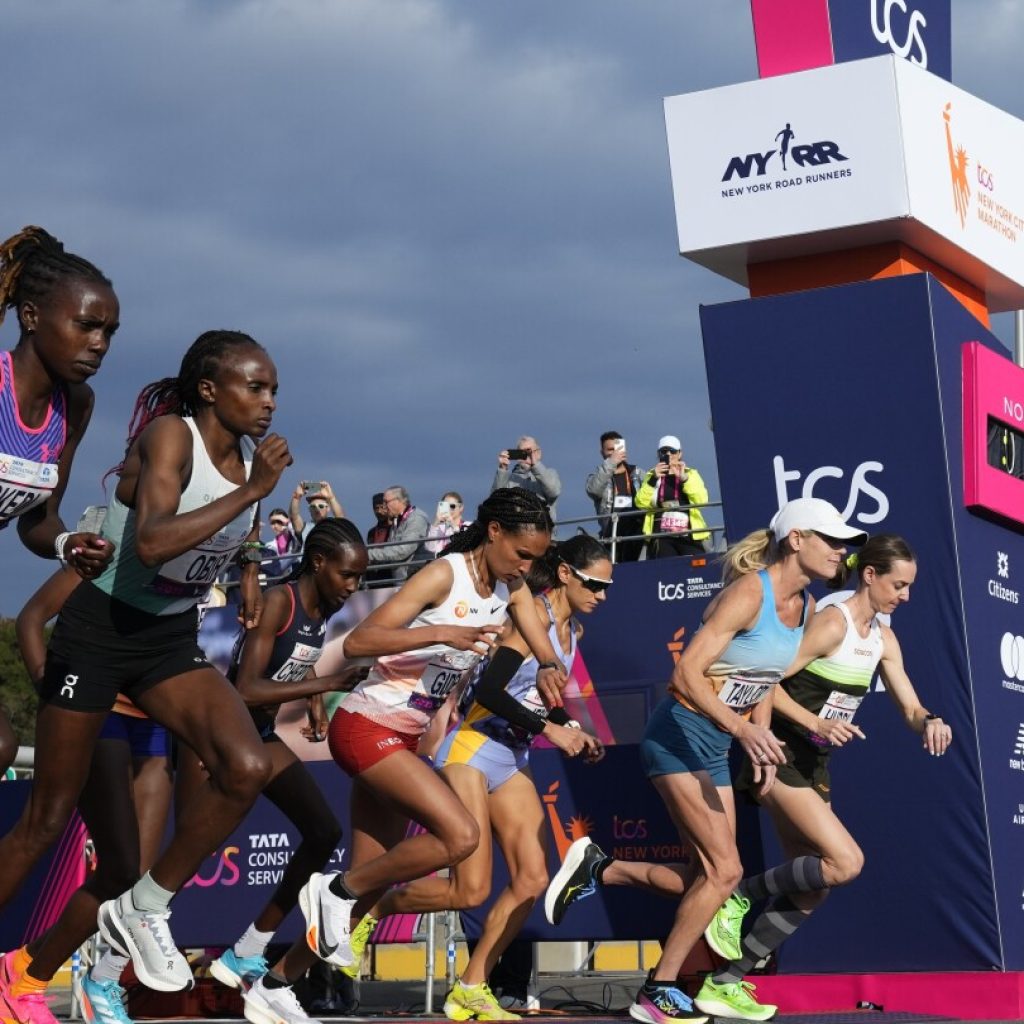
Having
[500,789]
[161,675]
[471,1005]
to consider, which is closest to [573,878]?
[500,789]

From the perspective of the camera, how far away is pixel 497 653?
8148mm

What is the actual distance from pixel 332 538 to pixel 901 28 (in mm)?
4705

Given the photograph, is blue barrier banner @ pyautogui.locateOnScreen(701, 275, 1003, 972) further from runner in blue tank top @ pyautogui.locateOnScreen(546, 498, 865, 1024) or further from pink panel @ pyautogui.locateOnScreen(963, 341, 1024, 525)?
runner in blue tank top @ pyautogui.locateOnScreen(546, 498, 865, 1024)

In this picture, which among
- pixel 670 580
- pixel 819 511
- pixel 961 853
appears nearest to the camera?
pixel 819 511

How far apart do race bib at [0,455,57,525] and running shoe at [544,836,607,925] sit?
337 cm

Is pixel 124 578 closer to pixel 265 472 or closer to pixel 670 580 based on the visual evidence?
pixel 265 472

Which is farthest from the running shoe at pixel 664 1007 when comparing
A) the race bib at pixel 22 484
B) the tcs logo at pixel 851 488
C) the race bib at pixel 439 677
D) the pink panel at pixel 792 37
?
the pink panel at pixel 792 37

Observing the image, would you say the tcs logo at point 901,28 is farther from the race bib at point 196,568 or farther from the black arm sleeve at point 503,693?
the race bib at point 196,568

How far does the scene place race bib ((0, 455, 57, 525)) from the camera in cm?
576

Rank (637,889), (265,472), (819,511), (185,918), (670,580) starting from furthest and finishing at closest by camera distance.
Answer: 1. (670,580)
2. (185,918)
3. (637,889)
4. (819,511)
5. (265,472)

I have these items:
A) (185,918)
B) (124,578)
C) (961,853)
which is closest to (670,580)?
(185,918)

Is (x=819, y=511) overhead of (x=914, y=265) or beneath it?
beneath

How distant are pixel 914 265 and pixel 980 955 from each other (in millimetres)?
3612

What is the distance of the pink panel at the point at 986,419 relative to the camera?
832 centimetres
